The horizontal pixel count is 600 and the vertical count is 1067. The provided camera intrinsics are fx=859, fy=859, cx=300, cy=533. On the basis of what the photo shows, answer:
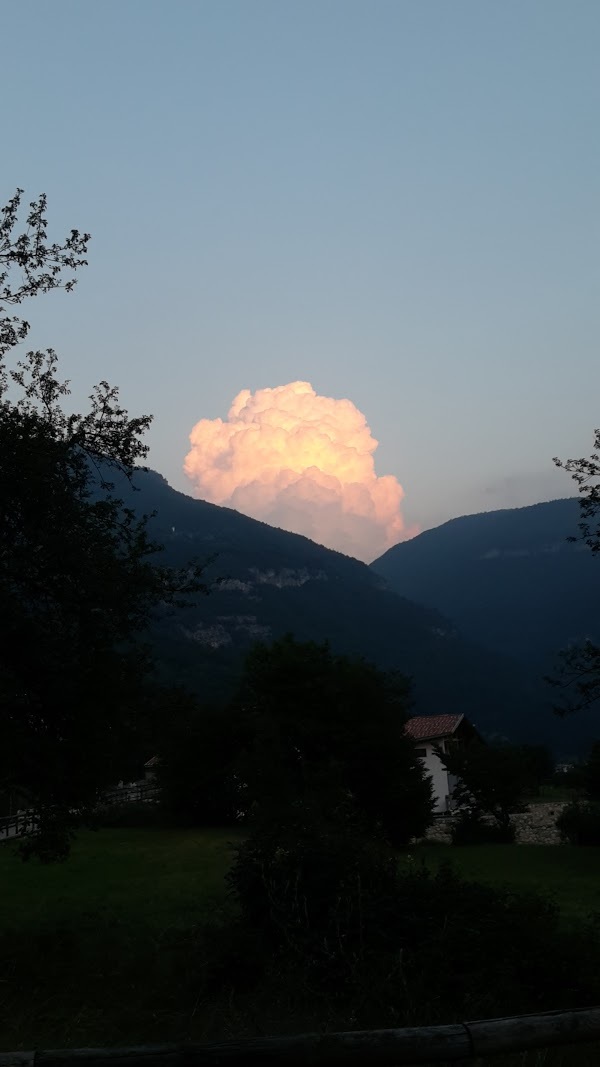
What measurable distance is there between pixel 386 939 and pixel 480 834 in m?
34.3

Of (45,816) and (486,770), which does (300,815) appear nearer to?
(45,816)

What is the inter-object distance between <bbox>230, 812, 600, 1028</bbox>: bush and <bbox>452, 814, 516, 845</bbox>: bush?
31.7m

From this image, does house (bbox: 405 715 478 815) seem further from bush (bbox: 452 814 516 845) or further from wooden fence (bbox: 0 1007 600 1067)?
wooden fence (bbox: 0 1007 600 1067)

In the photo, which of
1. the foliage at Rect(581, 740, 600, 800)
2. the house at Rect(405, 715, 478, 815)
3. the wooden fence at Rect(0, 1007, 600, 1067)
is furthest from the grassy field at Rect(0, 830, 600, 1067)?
the house at Rect(405, 715, 478, 815)

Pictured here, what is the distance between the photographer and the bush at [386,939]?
10094 mm

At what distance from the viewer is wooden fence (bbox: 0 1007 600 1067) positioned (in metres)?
5.29

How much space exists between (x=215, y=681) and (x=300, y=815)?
112 m

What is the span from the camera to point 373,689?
4069 centimetres

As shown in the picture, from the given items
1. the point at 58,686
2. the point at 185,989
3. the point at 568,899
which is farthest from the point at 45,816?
the point at 568,899

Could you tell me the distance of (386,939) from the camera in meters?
11.5

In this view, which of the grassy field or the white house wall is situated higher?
the grassy field

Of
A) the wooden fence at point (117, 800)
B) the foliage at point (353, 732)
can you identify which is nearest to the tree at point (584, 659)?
the foliage at point (353, 732)

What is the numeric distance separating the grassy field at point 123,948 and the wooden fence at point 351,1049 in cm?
245

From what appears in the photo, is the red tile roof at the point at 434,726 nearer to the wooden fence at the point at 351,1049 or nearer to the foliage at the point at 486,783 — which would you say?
the foliage at the point at 486,783
